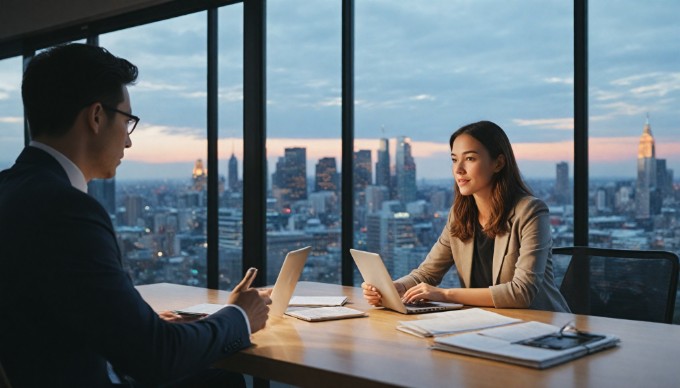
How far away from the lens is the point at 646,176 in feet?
10.4

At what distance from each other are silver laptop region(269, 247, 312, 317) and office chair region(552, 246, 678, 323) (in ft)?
3.43

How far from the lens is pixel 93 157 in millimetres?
1753

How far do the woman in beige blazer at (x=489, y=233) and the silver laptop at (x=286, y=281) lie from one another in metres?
0.28

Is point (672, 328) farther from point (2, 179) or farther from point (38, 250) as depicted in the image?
point (2, 179)

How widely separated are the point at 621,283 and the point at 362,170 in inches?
69.7

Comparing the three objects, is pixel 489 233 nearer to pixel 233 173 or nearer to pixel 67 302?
pixel 67 302

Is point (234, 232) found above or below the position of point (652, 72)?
below

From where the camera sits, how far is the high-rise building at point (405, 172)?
3852 millimetres

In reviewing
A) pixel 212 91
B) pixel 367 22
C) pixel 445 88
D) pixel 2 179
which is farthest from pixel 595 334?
pixel 212 91

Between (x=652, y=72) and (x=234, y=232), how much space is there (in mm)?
2586

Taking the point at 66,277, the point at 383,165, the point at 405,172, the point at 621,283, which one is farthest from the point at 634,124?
the point at 66,277

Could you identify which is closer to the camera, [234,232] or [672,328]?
[672,328]

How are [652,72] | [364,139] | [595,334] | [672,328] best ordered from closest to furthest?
[595,334]
[672,328]
[652,72]
[364,139]

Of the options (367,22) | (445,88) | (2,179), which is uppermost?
(367,22)
